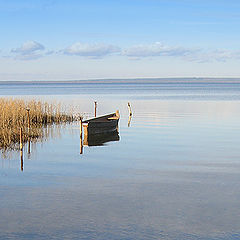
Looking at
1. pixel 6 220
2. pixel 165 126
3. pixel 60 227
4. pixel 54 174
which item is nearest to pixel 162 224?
pixel 60 227

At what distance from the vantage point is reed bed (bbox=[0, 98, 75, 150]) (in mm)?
18945

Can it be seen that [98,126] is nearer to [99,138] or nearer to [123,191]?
[99,138]

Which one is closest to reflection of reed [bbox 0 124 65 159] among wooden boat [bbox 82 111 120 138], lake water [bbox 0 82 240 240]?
lake water [bbox 0 82 240 240]

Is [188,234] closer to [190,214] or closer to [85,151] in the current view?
[190,214]

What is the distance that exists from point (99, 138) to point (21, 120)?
498cm

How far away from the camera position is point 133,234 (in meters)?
8.48

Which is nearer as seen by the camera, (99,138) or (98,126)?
(99,138)

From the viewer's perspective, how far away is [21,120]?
2478cm

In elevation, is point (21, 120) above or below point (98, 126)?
above

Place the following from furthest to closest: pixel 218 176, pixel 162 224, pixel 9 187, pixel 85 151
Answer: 1. pixel 85 151
2. pixel 218 176
3. pixel 9 187
4. pixel 162 224

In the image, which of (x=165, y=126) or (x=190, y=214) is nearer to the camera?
(x=190, y=214)

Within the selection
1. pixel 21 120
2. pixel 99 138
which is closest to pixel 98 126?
pixel 99 138

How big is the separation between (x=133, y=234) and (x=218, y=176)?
5490 mm

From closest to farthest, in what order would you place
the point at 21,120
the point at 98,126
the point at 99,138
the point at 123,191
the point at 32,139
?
1. the point at 123,191
2. the point at 32,139
3. the point at 99,138
4. the point at 98,126
5. the point at 21,120
